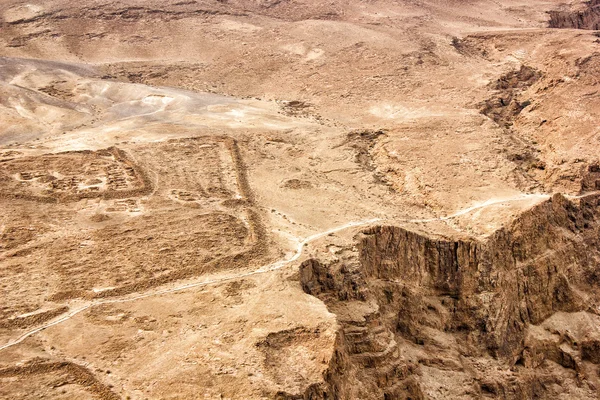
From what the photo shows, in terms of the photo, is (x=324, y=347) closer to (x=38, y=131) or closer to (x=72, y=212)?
(x=72, y=212)

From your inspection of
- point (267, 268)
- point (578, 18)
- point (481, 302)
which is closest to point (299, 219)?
point (267, 268)

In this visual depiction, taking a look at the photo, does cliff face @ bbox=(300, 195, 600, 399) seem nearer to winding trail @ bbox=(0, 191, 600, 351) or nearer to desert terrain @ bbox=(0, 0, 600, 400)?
desert terrain @ bbox=(0, 0, 600, 400)

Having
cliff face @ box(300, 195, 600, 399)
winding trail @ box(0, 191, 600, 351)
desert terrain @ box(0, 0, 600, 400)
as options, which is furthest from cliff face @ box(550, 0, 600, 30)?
winding trail @ box(0, 191, 600, 351)

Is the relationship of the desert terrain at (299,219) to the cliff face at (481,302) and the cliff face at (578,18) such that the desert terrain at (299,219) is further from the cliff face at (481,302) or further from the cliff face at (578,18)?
the cliff face at (578,18)

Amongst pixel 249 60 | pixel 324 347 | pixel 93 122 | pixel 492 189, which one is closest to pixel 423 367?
pixel 324 347

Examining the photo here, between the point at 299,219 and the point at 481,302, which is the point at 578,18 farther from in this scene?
the point at 299,219

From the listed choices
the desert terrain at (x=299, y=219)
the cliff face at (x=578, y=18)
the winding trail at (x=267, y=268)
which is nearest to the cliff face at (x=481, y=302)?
the desert terrain at (x=299, y=219)

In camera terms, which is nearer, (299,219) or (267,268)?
(267,268)
